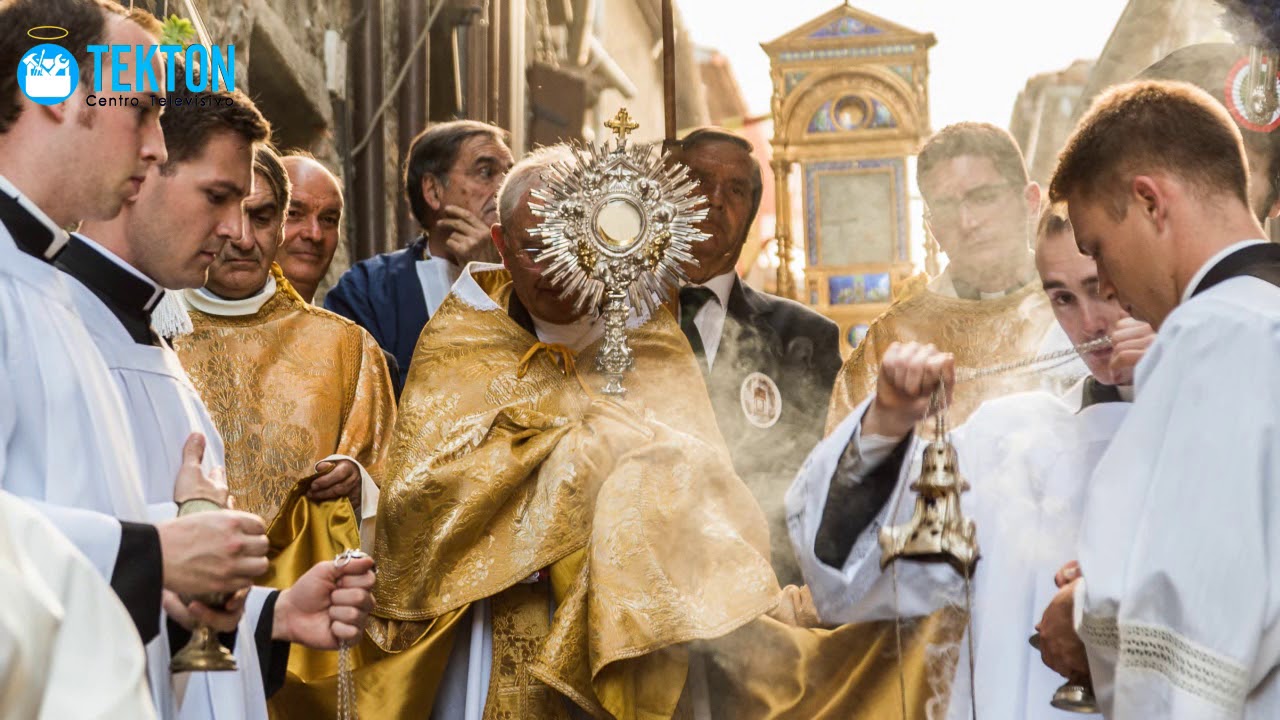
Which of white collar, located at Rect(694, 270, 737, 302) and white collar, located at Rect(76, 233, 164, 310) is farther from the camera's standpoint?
white collar, located at Rect(694, 270, 737, 302)

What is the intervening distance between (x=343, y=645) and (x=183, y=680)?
1.03 feet

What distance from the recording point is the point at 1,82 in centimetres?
252

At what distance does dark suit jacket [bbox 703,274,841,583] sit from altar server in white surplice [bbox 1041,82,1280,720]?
1470mm

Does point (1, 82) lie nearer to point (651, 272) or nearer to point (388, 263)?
point (651, 272)

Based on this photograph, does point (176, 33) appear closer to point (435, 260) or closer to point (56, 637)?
point (56, 637)

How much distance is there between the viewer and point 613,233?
12.0 ft

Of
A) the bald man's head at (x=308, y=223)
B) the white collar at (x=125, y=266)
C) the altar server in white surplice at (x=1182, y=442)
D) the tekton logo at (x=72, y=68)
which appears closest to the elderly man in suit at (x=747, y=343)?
the bald man's head at (x=308, y=223)

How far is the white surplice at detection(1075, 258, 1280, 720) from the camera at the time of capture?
7.29 ft

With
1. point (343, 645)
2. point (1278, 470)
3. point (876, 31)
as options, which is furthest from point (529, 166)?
point (876, 31)

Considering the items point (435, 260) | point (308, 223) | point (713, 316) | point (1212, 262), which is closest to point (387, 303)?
point (435, 260)

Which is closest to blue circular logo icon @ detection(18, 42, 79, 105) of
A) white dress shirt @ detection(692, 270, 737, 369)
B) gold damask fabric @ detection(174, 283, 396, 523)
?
gold damask fabric @ detection(174, 283, 396, 523)

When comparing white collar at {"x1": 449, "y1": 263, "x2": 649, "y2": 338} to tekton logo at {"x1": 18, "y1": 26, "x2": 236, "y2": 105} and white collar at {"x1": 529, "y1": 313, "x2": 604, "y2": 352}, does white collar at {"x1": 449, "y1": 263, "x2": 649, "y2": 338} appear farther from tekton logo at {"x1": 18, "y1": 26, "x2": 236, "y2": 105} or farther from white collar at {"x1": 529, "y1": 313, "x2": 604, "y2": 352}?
tekton logo at {"x1": 18, "y1": 26, "x2": 236, "y2": 105}

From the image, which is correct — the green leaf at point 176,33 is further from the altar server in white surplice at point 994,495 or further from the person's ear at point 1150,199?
the person's ear at point 1150,199

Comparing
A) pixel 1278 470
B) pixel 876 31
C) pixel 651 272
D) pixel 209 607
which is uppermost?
pixel 876 31
